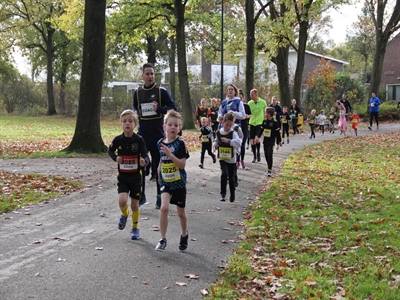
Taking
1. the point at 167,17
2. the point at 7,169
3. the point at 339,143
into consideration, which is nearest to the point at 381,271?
the point at 7,169

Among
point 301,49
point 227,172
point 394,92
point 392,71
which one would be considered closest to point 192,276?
point 227,172

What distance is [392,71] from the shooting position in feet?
195

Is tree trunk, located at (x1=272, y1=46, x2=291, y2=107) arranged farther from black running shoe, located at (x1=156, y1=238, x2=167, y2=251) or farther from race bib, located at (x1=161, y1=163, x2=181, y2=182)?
black running shoe, located at (x1=156, y1=238, x2=167, y2=251)

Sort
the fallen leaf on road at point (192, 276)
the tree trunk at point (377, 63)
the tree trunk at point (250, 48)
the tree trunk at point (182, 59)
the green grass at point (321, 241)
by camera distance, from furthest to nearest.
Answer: the tree trunk at point (377, 63)
the tree trunk at point (182, 59)
the tree trunk at point (250, 48)
the fallen leaf on road at point (192, 276)
the green grass at point (321, 241)

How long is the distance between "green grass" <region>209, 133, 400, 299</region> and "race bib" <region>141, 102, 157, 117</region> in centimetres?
244

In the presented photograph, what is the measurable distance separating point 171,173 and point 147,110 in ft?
8.96

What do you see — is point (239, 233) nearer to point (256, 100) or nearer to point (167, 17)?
point (256, 100)

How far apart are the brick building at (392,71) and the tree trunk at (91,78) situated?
48.8m

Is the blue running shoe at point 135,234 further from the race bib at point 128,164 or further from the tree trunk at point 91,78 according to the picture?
the tree trunk at point 91,78

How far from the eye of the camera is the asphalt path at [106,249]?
4871 millimetres

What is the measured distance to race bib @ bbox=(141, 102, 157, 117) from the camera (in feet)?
28.5

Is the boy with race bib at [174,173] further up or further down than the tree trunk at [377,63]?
further down

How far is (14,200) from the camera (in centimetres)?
932

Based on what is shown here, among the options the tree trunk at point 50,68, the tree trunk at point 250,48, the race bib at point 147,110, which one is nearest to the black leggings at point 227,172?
the race bib at point 147,110
